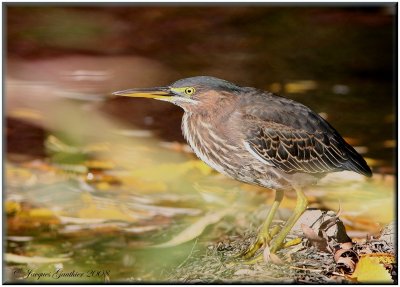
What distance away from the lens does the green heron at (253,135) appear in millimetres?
4523

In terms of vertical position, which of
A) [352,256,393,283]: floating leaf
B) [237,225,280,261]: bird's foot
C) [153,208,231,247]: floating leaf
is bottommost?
[153,208,231,247]: floating leaf

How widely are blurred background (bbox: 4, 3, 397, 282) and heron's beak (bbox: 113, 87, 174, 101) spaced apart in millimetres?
1064

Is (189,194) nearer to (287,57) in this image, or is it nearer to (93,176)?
(93,176)

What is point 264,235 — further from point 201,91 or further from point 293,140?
point 201,91

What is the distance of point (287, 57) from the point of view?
6539 mm

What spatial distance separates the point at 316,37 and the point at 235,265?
2625mm

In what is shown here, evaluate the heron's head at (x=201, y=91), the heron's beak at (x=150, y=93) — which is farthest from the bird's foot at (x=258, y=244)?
the heron's beak at (x=150, y=93)

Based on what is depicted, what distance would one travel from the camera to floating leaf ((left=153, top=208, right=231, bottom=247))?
5.05m

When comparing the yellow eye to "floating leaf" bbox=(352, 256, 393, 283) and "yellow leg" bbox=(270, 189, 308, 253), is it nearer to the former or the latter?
"yellow leg" bbox=(270, 189, 308, 253)

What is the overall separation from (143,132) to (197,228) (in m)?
1.30

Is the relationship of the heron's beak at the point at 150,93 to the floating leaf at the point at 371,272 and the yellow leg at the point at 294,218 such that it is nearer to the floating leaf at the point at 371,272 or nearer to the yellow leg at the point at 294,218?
the yellow leg at the point at 294,218

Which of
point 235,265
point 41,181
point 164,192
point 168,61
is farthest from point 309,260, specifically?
point 168,61

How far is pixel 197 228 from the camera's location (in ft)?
17.0

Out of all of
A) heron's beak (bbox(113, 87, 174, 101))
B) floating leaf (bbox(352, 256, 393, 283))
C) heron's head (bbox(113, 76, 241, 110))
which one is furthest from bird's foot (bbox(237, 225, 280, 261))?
heron's beak (bbox(113, 87, 174, 101))
